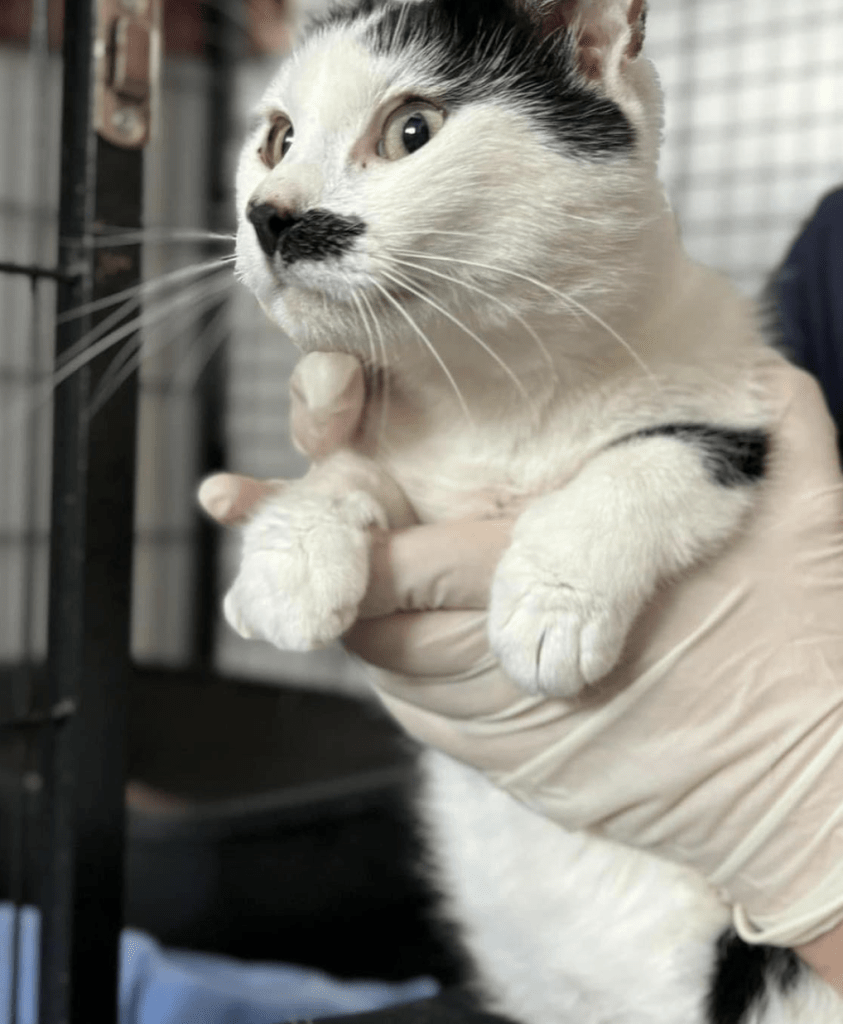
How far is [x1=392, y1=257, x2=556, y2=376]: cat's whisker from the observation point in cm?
69

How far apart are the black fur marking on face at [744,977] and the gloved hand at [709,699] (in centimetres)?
2

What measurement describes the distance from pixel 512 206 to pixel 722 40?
67.8 inches

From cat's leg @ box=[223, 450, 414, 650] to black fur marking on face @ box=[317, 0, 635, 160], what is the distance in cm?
30

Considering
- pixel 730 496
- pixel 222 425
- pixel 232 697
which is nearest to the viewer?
pixel 730 496

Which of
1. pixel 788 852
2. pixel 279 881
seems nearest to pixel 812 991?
pixel 788 852

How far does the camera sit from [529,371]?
0.84 m

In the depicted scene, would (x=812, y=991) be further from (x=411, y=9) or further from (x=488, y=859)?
(x=411, y=9)

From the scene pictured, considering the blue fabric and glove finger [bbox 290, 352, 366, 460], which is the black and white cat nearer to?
glove finger [bbox 290, 352, 366, 460]

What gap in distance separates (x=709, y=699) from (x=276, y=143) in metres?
0.54

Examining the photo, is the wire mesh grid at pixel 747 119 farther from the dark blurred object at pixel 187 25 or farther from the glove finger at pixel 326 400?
the glove finger at pixel 326 400

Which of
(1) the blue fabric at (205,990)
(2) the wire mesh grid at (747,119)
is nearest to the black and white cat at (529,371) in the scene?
(1) the blue fabric at (205,990)

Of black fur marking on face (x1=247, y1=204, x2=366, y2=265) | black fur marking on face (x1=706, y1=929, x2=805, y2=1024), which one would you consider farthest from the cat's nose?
black fur marking on face (x1=706, y1=929, x2=805, y2=1024)

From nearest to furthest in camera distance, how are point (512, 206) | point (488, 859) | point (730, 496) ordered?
point (512, 206), point (730, 496), point (488, 859)

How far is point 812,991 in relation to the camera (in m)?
0.85
